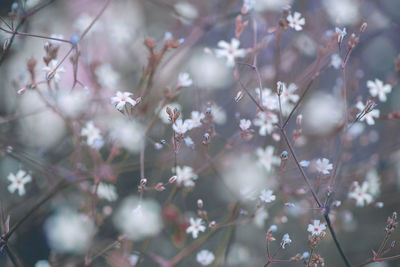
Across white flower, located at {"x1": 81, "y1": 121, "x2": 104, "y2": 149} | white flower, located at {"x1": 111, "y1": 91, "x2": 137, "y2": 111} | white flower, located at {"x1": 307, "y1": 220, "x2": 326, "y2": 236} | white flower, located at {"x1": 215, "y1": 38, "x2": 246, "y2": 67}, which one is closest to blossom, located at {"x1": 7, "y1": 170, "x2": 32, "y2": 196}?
white flower, located at {"x1": 81, "y1": 121, "x2": 104, "y2": 149}

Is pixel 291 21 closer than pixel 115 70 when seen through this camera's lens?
Yes

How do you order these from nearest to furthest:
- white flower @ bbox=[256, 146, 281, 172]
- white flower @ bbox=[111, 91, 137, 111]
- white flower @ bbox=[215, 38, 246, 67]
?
white flower @ bbox=[111, 91, 137, 111] < white flower @ bbox=[215, 38, 246, 67] < white flower @ bbox=[256, 146, 281, 172]

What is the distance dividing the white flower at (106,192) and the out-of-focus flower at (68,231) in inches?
5.1

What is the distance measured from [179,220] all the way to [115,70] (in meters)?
1.02

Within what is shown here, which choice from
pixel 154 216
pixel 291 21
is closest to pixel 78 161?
pixel 154 216

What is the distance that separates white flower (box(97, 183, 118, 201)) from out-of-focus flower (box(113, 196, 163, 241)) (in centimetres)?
9

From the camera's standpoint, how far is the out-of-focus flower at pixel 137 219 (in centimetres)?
166

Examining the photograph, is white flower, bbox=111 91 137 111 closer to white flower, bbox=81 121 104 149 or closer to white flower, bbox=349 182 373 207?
white flower, bbox=81 121 104 149

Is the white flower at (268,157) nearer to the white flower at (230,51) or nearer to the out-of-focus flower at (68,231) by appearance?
the white flower at (230,51)

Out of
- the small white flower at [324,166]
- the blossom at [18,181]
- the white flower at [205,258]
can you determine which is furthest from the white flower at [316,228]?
the blossom at [18,181]

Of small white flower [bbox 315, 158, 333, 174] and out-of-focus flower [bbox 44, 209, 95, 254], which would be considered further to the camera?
out-of-focus flower [bbox 44, 209, 95, 254]

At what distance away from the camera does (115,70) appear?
84.4 inches

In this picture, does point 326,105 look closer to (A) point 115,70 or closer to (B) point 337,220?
(B) point 337,220

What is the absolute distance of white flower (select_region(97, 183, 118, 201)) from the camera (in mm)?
1736
